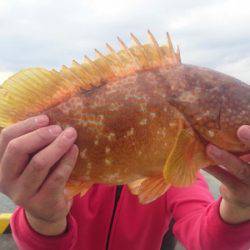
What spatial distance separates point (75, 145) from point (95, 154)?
12cm

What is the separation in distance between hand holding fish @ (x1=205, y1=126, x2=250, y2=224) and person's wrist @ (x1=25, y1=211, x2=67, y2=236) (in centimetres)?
100

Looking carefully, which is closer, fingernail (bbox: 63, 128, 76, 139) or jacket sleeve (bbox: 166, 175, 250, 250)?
fingernail (bbox: 63, 128, 76, 139)

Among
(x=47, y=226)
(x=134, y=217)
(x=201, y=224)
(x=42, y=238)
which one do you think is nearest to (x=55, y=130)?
(x=47, y=226)

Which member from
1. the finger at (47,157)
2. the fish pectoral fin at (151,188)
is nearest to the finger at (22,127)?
the finger at (47,157)

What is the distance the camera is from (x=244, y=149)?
219 centimetres

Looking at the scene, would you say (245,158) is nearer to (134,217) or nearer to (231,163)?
(231,163)

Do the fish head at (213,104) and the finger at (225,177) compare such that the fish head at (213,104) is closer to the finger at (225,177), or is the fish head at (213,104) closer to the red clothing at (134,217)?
the finger at (225,177)

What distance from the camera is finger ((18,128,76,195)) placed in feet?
6.54

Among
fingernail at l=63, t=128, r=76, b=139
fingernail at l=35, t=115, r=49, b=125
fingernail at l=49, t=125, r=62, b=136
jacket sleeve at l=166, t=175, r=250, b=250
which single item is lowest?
jacket sleeve at l=166, t=175, r=250, b=250

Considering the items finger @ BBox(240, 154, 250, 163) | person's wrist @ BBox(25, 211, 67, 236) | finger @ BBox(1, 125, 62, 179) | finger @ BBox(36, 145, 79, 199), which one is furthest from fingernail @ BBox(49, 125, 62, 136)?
finger @ BBox(240, 154, 250, 163)

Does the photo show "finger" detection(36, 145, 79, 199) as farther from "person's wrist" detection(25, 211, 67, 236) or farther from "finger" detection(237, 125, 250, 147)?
"finger" detection(237, 125, 250, 147)

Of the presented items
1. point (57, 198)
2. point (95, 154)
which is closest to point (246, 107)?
point (95, 154)

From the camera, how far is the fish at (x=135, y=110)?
209 cm

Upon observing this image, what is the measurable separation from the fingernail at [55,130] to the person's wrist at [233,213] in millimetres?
1240
